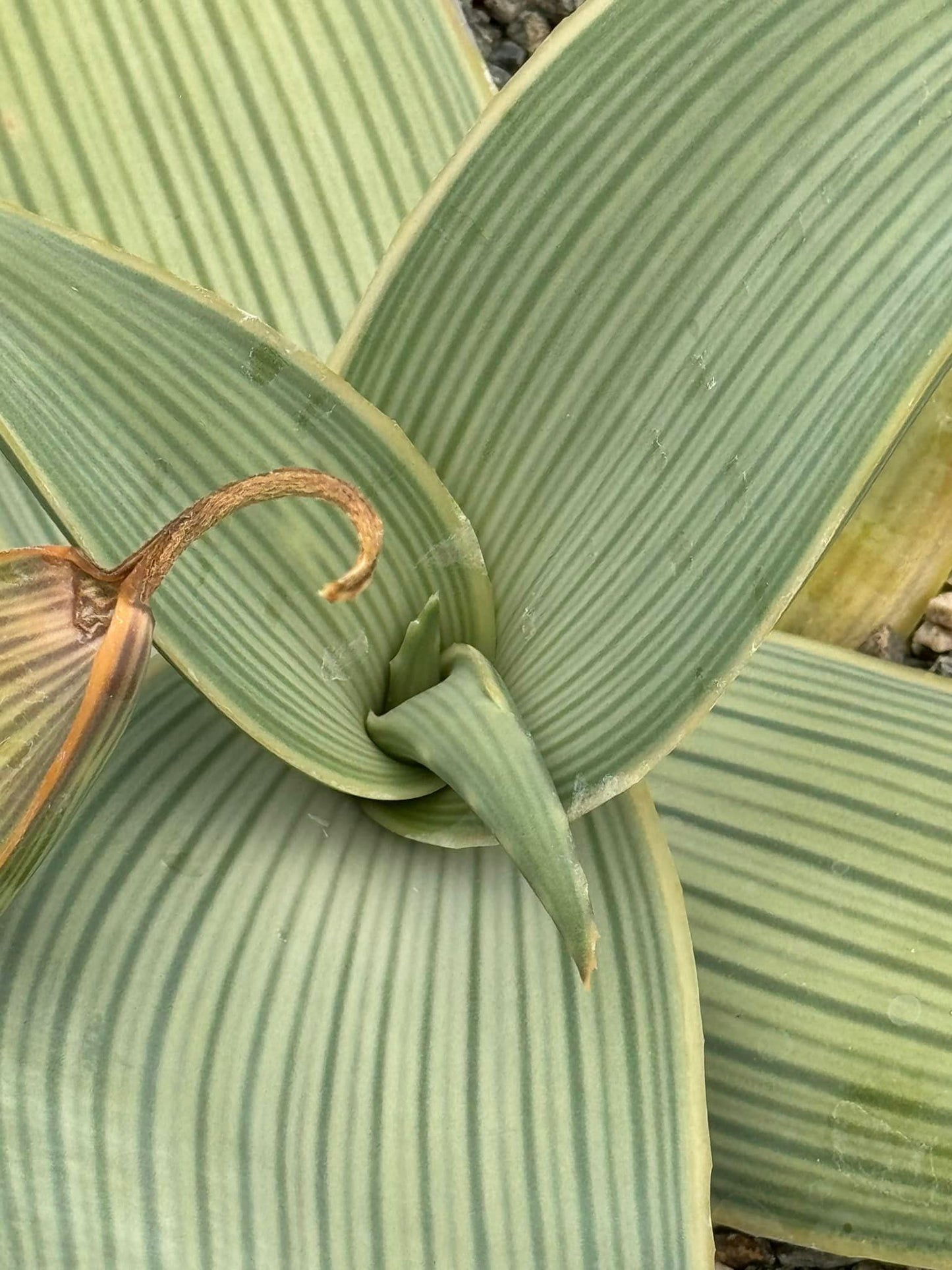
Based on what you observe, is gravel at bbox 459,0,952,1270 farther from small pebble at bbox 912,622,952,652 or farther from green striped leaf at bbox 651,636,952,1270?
green striped leaf at bbox 651,636,952,1270

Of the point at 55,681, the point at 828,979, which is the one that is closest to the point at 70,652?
the point at 55,681

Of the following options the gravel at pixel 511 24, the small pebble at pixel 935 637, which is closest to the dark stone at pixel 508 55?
the gravel at pixel 511 24

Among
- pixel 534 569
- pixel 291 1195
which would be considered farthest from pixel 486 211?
pixel 291 1195

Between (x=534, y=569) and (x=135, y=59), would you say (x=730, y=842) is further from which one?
(x=135, y=59)

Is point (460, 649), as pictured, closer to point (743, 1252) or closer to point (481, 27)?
point (743, 1252)

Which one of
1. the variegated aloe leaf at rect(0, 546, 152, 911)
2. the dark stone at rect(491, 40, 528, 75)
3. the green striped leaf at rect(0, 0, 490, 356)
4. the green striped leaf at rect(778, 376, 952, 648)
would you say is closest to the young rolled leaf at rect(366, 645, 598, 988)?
the variegated aloe leaf at rect(0, 546, 152, 911)

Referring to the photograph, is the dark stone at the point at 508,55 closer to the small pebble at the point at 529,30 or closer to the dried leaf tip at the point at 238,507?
the small pebble at the point at 529,30
